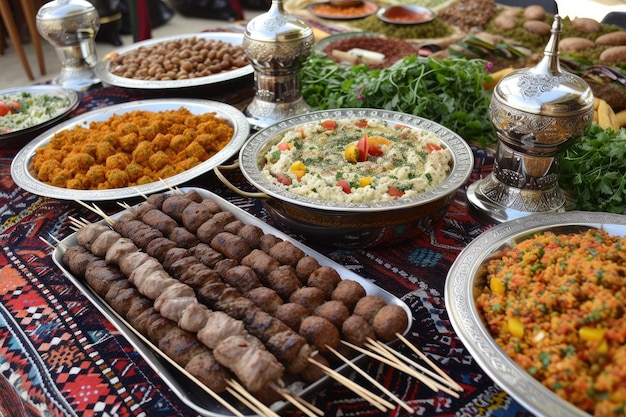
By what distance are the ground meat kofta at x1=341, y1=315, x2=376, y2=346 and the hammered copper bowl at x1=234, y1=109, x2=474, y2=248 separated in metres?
0.48

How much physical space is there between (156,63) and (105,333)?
260 cm

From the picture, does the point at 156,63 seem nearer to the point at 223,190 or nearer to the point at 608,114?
the point at 223,190

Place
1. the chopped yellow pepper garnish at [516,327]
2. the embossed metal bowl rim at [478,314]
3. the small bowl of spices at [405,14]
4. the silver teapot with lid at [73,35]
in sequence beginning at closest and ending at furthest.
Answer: the embossed metal bowl rim at [478,314]
the chopped yellow pepper garnish at [516,327]
the silver teapot with lid at [73,35]
the small bowl of spices at [405,14]

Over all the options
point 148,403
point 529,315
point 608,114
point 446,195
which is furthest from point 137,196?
point 608,114

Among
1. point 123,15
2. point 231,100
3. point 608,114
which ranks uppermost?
point 608,114

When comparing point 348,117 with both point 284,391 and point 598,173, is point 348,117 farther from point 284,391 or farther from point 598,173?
point 284,391

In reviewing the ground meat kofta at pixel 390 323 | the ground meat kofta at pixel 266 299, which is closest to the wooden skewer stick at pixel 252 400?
the ground meat kofta at pixel 266 299

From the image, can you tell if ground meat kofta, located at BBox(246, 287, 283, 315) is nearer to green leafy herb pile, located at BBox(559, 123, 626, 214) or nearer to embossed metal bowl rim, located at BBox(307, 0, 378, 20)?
green leafy herb pile, located at BBox(559, 123, 626, 214)

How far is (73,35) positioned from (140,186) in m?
2.25

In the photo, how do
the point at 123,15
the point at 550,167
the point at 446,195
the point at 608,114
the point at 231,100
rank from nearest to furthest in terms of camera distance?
1. the point at 446,195
2. the point at 550,167
3. the point at 608,114
4. the point at 231,100
5. the point at 123,15

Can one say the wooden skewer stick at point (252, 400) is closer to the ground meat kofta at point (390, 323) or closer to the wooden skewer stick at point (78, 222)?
the ground meat kofta at point (390, 323)

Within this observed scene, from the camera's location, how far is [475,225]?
2.33 m

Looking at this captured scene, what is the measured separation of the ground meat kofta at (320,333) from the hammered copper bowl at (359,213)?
1.67 ft

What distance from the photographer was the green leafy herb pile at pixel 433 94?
3016mm
